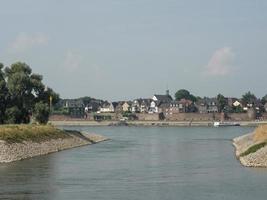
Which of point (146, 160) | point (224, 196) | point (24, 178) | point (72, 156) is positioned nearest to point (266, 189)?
point (224, 196)

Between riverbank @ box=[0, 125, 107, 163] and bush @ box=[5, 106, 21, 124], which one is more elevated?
bush @ box=[5, 106, 21, 124]

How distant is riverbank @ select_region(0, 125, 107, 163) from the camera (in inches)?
2435

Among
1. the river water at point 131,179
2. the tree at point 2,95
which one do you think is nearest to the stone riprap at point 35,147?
the river water at point 131,179

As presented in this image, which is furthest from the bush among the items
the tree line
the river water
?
the river water

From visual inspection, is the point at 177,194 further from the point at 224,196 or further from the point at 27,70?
the point at 27,70

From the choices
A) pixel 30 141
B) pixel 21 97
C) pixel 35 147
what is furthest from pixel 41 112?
pixel 35 147

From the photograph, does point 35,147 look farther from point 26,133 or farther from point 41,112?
point 41,112

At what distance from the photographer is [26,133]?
71.9 meters

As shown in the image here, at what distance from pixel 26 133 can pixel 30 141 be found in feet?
5.16

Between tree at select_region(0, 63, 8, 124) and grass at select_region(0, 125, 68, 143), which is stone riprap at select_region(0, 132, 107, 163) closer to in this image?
grass at select_region(0, 125, 68, 143)

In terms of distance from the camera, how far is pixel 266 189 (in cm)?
3934

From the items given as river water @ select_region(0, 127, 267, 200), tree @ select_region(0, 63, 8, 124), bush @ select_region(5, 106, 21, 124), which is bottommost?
river water @ select_region(0, 127, 267, 200)

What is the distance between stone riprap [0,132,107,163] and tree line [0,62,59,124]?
6.05 metres

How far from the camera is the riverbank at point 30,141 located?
6185cm
